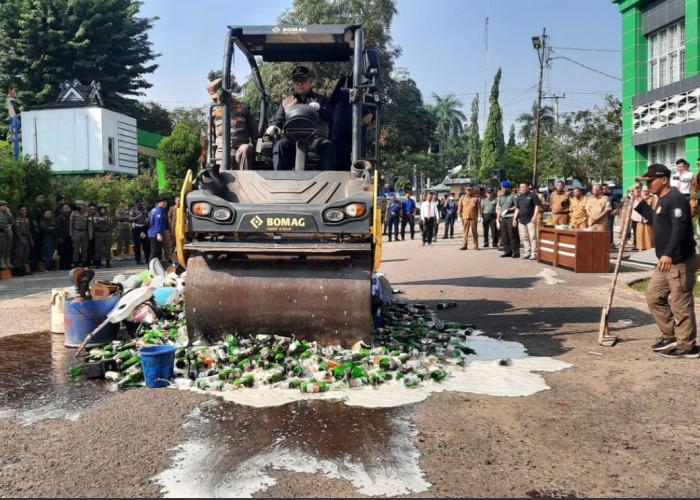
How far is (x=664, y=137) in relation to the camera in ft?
62.8

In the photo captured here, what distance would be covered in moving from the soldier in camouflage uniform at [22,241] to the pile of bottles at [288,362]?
31.8 feet

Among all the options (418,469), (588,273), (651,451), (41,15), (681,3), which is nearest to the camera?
(418,469)

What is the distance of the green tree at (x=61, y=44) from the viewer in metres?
37.1

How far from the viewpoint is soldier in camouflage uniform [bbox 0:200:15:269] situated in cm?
1419


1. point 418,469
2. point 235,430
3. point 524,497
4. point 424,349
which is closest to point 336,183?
point 424,349

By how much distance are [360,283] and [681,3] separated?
1745 centimetres

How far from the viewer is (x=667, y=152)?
19750mm

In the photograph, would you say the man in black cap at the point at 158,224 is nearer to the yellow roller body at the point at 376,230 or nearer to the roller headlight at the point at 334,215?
the roller headlight at the point at 334,215

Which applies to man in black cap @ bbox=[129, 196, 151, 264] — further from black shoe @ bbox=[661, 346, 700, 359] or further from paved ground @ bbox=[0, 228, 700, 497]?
black shoe @ bbox=[661, 346, 700, 359]

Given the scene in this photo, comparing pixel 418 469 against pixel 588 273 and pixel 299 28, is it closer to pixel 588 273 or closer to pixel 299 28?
pixel 299 28

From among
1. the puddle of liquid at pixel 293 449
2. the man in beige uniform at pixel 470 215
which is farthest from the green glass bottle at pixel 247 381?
the man in beige uniform at pixel 470 215

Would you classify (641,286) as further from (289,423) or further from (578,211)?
(289,423)

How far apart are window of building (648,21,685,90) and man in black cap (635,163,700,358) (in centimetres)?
1487

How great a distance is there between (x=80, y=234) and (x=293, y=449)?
1426 cm
